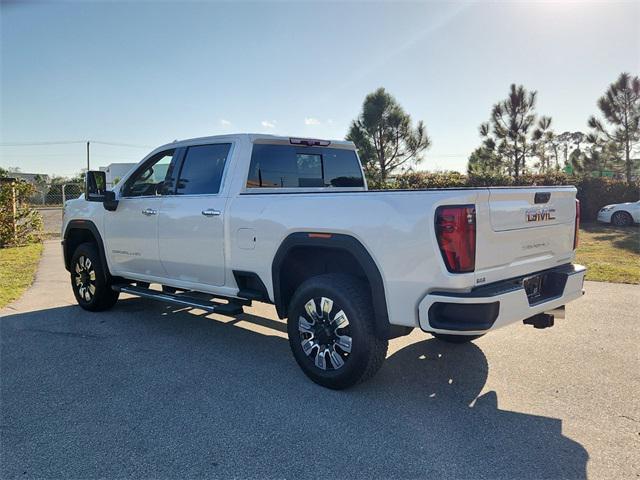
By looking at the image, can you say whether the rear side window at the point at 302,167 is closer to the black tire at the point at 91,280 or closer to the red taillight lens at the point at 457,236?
the red taillight lens at the point at 457,236

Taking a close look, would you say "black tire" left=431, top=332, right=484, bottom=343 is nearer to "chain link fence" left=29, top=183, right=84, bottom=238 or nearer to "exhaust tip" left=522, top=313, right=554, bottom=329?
"exhaust tip" left=522, top=313, right=554, bottom=329

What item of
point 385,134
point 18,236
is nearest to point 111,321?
point 18,236

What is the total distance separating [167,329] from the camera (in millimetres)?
5539

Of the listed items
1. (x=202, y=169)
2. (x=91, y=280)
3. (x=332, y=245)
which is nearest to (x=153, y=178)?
(x=202, y=169)

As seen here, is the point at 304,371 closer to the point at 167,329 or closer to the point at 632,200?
the point at 167,329

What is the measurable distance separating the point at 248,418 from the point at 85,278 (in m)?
3.94

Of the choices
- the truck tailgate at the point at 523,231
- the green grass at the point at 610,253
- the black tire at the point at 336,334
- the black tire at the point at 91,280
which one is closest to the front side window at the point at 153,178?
the black tire at the point at 91,280

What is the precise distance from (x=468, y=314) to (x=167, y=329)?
3.67m

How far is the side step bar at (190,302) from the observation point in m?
4.47

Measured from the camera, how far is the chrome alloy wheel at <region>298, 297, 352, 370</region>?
3.64m

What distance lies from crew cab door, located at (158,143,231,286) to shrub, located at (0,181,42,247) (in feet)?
33.0

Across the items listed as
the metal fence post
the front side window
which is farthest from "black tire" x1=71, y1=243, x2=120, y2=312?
the metal fence post

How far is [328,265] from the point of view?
4.16 m

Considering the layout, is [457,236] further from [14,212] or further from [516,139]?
[516,139]
